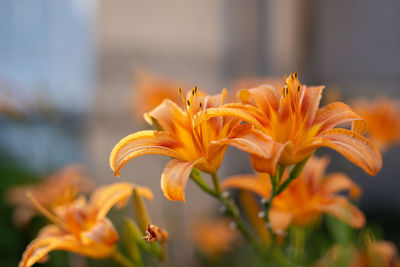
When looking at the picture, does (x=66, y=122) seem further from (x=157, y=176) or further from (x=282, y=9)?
(x=282, y=9)

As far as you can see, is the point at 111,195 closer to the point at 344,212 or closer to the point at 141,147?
the point at 141,147

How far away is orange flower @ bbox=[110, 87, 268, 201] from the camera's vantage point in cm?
37

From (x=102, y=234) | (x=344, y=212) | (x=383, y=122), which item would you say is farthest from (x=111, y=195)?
(x=383, y=122)

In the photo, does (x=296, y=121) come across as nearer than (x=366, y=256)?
Yes

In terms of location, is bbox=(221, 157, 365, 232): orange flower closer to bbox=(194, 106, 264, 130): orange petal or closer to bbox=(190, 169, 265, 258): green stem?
bbox=(190, 169, 265, 258): green stem

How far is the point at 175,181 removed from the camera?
0.37m

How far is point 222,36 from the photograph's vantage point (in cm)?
275

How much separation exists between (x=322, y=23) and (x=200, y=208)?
134 cm

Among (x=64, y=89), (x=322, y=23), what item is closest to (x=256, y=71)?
(x=322, y=23)

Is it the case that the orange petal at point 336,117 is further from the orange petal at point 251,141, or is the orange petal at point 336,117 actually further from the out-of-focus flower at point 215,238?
the out-of-focus flower at point 215,238

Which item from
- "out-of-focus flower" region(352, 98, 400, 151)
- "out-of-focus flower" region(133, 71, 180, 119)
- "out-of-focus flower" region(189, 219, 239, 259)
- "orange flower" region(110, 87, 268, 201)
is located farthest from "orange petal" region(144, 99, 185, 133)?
"out-of-focus flower" region(189, 219, 239, 259)

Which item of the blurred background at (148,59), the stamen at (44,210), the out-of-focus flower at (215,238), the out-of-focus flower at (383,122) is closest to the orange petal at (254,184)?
the stamen at (44,210)

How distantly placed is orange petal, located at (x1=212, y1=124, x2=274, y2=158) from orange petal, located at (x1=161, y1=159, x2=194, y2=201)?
0.04m

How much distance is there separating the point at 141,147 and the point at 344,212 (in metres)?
0.26
